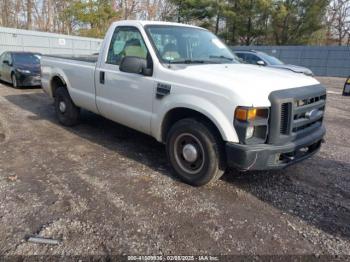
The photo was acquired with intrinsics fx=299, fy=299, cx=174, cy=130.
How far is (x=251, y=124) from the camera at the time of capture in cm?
311

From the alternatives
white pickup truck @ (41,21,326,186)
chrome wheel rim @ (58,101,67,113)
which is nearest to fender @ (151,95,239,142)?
white pickup truck @ (41,21,326,186)

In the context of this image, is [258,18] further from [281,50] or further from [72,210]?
[72,210]

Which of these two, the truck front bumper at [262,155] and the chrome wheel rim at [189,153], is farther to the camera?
the chrome wheel rim at [189,153]

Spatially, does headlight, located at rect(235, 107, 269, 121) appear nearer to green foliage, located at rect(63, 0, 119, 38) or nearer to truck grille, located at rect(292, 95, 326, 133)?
truck grille, located at rect(292, 95, 326, 133)

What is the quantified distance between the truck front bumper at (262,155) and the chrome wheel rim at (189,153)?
43 centimetres

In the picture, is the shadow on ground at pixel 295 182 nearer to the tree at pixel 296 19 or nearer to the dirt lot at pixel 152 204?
the dirt lot at pixel 152 204

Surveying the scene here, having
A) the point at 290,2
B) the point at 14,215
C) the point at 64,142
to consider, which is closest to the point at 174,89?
the point at 14,215

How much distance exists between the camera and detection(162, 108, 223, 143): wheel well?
3487mm

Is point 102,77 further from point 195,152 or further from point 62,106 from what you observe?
point 195,152

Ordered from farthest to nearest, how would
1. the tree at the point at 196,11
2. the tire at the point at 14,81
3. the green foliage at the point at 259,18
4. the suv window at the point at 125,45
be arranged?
the tree at the point at 196,11, the green foliage at the point at 259,18, the tire at the point at 14,81, the suv window at the point at 125,45

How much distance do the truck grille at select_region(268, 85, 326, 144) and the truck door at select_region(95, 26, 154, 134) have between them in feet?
5.34

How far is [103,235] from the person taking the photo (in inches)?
110

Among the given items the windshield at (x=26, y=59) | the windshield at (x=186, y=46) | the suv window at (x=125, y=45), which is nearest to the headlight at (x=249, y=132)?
the windshield at (x=186, y=46)

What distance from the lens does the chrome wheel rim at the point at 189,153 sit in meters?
3.64
